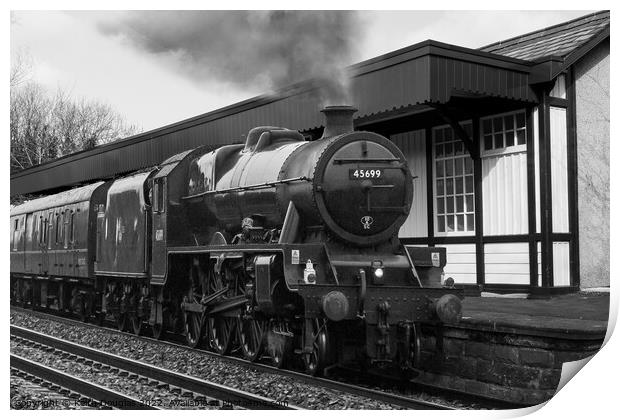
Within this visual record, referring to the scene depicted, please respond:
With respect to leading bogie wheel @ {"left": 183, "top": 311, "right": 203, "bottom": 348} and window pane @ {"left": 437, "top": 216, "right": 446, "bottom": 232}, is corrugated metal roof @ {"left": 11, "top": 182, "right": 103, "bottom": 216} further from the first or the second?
window pane @ {"left": 437, "top": 216, "right": 446, "bottom": 232}

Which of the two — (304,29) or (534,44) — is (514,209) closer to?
(534,44)

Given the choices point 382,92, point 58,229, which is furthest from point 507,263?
point 58,229

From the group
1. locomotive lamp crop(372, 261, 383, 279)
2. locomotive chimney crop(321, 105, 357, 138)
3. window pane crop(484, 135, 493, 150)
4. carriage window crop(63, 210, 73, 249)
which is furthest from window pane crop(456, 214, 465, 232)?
carriage window crop(63, 210, 73, 249)

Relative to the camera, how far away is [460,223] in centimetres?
1213

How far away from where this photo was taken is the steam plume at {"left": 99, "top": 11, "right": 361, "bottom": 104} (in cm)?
752

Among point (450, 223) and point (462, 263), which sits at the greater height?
point (450, 223)

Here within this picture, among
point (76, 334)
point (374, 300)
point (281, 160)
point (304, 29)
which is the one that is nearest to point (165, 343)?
point (76, 334)

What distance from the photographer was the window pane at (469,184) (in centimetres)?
1195

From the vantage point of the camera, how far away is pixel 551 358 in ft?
24.3

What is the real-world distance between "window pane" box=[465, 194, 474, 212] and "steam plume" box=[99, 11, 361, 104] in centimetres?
406

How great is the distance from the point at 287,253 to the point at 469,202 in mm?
4493

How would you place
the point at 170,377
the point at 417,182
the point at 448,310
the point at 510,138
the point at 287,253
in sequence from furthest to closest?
the point at 417,182, the point at 510,138, the point at 170,377, the point at 287,253, the point at 448,310

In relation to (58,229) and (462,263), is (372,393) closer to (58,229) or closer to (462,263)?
(462,263)

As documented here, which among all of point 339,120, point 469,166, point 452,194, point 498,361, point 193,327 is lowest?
point 498,361
